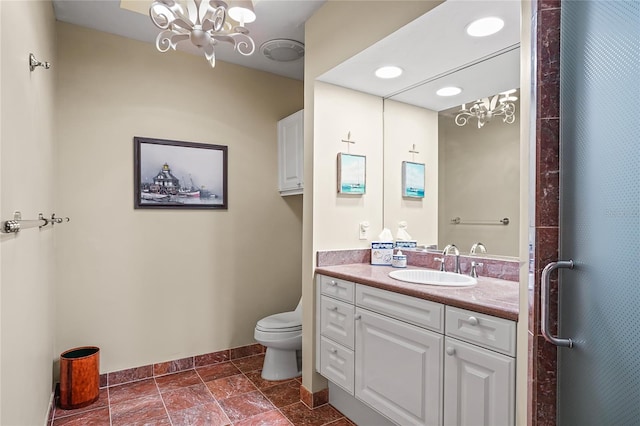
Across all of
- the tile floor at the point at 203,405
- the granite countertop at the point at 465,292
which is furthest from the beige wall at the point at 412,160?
the tile floor at the point at 203,405

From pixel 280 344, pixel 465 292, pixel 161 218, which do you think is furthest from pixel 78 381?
pixel 465 292

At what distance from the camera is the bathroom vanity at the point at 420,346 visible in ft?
4.42

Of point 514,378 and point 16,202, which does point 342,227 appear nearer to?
point 514,378

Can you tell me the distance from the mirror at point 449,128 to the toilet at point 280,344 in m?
1.05

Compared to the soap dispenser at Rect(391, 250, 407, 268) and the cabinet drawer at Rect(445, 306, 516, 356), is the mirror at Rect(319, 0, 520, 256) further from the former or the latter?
the cabinet drawer at Rect(445, 306, 516, 356)

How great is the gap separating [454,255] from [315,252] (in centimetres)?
87

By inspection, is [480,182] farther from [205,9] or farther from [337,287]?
[205,9]

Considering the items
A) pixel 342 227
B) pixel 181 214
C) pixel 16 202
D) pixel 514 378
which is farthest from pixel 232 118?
pixel 514 378

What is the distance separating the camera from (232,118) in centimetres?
317

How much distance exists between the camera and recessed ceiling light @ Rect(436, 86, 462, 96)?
2.28 meters

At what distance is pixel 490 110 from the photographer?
2.11 metres

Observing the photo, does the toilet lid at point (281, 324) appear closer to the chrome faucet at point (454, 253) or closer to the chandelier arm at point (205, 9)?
the chrome faucet at point (454, 253)

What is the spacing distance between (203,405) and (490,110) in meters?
2.55

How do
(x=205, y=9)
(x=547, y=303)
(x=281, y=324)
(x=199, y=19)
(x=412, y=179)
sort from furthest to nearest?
(x=281, y=324)
(x=412, y=179)
(x=205, y=9)
(x=199, y=19)
(x=547, y=303)
